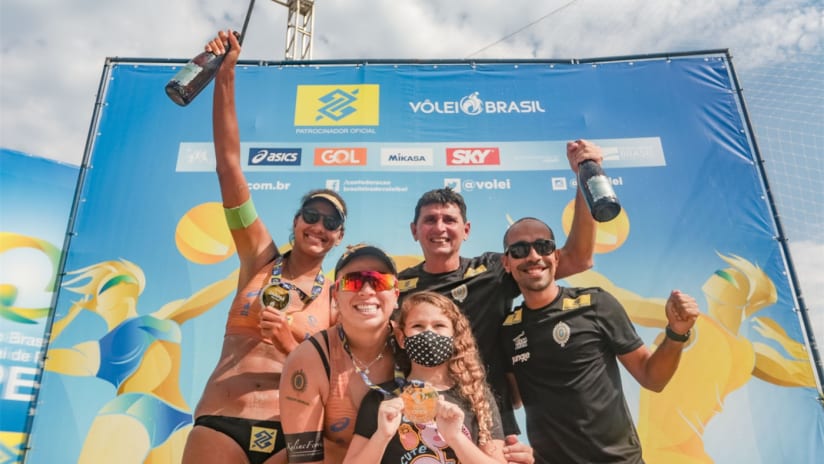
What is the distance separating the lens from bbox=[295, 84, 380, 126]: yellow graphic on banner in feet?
14.8

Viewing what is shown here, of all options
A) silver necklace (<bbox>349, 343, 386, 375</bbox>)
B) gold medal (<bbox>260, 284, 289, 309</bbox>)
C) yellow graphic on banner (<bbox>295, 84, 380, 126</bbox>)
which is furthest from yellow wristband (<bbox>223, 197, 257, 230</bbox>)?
yellow graphic on banner (<bbox>295, 84, 380, 126</bbox>)

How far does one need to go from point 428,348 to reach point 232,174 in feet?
4.79

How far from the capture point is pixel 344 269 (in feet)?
6.75

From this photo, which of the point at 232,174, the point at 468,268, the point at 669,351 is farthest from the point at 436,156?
the point at 669,351

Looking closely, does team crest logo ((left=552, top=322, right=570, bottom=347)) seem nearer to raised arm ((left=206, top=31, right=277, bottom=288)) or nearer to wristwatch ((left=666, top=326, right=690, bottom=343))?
wristwatch ((left=666, top=326, right=690, bottom=343))

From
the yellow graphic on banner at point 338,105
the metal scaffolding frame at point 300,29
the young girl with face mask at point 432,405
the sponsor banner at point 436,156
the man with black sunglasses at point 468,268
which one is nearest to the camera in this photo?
the young girl with face mask at point 432,405

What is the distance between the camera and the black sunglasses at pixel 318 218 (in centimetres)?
263

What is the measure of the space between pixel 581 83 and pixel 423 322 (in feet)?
11.8

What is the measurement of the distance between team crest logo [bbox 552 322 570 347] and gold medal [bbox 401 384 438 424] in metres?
1.00

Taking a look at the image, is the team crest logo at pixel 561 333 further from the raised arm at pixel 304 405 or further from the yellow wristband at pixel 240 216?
the yellow wristband at pixel 240 216

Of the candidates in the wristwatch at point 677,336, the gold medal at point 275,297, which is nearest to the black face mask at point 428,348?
the gold medal at point 275,297

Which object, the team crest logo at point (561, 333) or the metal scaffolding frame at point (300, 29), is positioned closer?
the team crest logo at point (561, 333)

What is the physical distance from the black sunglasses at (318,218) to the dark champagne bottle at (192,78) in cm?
79

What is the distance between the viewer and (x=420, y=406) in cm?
177
